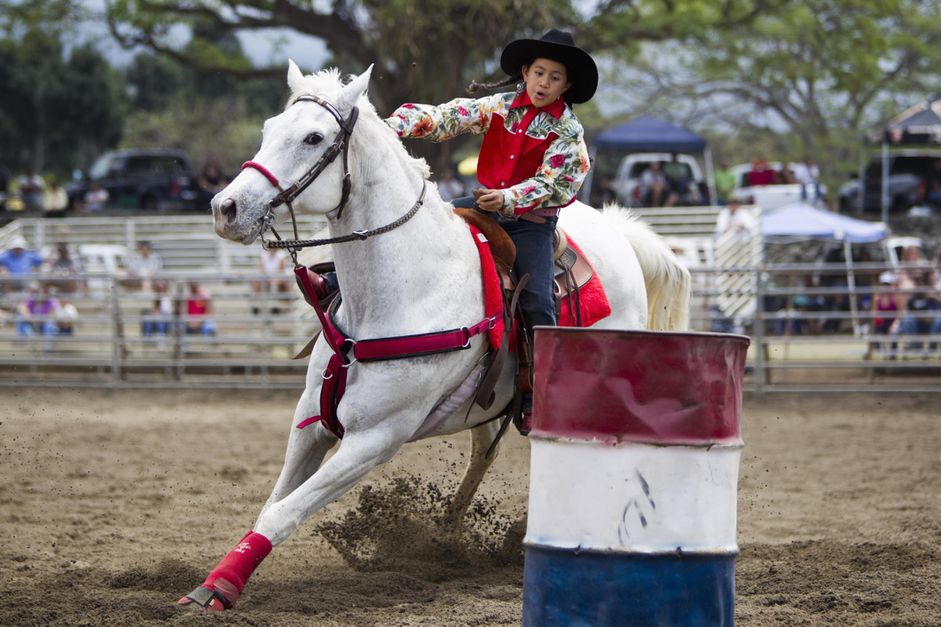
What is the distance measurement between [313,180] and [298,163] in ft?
0.27

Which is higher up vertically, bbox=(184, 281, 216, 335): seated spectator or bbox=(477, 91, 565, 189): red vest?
bbox=(477, 91, 565, 189): red vest

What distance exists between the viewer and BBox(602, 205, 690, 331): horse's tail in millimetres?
6184

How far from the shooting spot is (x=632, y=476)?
10.8ft

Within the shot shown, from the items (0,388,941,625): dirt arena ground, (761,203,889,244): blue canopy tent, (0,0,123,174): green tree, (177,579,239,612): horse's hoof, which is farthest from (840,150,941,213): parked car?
(0,0,123,174): green tree

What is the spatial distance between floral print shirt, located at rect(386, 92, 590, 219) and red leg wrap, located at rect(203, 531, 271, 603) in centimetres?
162

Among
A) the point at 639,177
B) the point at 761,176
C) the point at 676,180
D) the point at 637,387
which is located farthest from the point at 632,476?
the point at 761,176

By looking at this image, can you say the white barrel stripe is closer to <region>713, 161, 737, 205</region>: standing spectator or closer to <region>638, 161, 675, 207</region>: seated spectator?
<region>638, 161, 675, 207</region>: seated spectator

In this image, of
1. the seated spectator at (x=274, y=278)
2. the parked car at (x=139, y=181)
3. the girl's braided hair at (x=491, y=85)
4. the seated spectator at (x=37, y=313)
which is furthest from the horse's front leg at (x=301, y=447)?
the parked car at (x=139, y=181)

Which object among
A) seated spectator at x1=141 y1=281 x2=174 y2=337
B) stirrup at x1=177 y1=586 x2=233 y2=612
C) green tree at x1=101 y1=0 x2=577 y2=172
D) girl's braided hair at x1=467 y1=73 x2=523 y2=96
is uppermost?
green tree at x1=101 y1=0 x2=577 y2=172

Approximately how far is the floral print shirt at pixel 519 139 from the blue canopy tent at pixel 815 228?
1244 centimetres

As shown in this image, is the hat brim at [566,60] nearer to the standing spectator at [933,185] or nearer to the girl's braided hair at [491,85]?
the girl's braided hair at [491,85]

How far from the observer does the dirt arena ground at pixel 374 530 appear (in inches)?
169

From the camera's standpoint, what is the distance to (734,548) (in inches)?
135

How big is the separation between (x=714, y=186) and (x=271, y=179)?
2030cm
